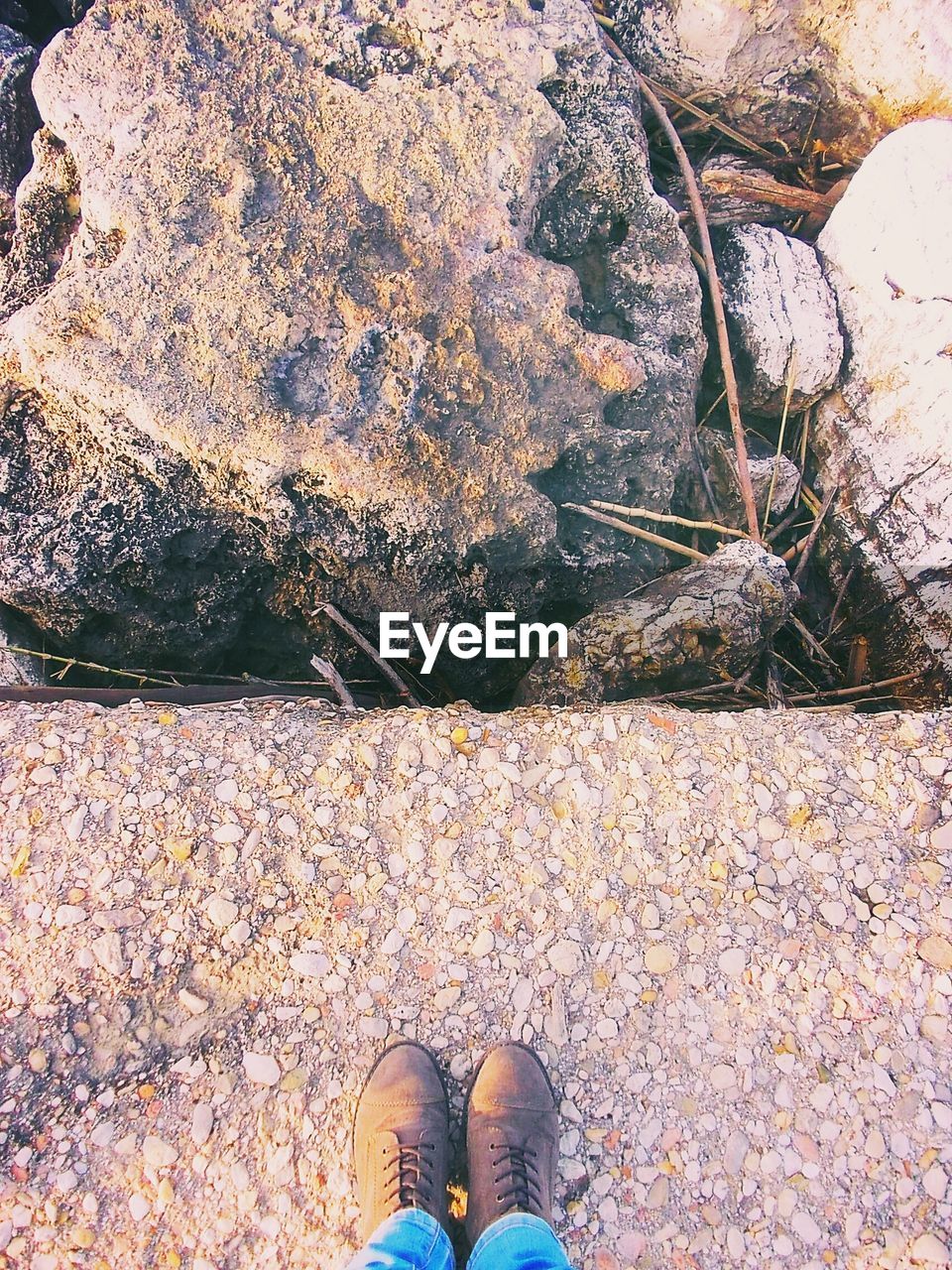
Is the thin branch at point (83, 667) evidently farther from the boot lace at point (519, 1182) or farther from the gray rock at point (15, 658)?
the boot lace at point (519, 1182)

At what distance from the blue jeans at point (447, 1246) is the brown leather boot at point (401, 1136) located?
0.03 metres

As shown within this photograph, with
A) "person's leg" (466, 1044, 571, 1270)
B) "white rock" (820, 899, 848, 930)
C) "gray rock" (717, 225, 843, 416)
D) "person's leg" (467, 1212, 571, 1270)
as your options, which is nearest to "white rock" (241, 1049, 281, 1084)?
"person's leg" (466, 1044, 571, 1270)

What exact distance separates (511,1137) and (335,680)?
1124mm

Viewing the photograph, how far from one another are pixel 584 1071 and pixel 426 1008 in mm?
370

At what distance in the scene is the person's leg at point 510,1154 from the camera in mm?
1460

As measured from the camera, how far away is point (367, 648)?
1.93m

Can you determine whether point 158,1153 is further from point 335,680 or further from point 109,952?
point 335,680

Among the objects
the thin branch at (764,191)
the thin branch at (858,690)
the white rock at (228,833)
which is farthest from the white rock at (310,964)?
the thin branch at (764,191)

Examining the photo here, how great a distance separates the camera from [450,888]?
163 cm

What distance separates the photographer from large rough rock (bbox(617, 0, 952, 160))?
2021 millimetres

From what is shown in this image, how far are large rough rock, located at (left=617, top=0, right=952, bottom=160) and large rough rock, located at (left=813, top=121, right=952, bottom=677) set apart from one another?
0.18 meters

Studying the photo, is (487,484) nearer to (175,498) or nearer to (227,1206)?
(175,498)

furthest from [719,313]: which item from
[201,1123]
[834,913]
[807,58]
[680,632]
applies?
[201,1123]

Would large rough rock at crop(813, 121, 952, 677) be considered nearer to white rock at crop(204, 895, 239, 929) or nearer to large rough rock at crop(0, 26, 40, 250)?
white rock at crop(204, 895, 239, 929)
